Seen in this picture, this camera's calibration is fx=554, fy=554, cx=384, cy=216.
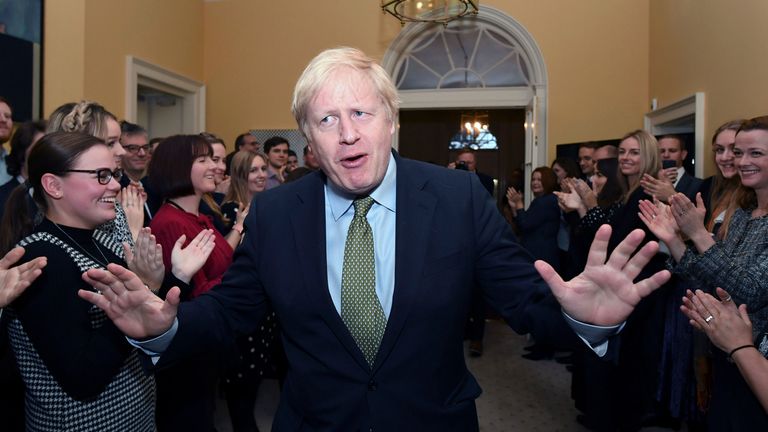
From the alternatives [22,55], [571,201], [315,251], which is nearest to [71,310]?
[315,251]

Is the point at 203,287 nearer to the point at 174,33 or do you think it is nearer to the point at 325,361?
the point at 325,361

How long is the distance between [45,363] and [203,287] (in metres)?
0.88

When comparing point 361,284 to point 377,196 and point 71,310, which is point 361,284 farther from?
point 71,310

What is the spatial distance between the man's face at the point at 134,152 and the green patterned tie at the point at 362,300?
2.48 m

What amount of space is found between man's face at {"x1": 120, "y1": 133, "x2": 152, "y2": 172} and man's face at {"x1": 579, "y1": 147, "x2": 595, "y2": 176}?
3.74 meters

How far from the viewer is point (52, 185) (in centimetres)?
165

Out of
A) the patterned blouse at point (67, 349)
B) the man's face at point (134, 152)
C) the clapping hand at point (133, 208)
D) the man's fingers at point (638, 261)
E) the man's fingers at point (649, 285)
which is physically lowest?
the patterned blouse at point (67, 349)

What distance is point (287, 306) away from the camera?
124 centimetres

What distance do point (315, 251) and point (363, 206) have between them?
0.51ft

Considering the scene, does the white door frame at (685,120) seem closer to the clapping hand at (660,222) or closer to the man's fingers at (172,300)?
the clapping hand at (660,222)

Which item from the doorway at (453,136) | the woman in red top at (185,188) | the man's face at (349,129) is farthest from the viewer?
the doorway at (453,136)

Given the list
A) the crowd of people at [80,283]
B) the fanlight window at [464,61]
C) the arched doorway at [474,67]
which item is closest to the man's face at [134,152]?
the crowd of people at [80,283]

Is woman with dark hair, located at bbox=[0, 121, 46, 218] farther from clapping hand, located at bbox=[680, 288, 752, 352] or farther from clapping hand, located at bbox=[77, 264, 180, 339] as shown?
clapping hand, located at bbox=[680, 288, 752, 352]

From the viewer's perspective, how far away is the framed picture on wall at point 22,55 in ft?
13.4
